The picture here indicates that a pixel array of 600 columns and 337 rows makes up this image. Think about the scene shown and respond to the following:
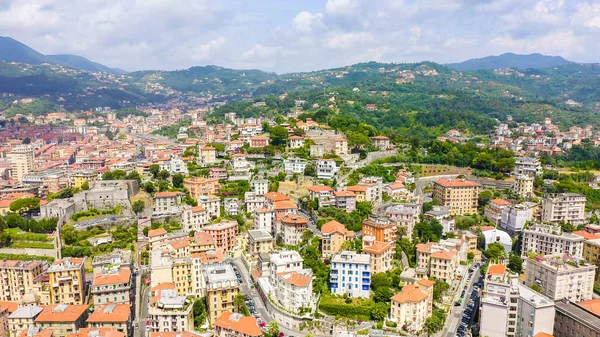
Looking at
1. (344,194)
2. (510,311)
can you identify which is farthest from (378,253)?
(344,194)

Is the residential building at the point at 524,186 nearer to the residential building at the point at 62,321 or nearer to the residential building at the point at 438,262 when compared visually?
the residential building at the point at 438,262

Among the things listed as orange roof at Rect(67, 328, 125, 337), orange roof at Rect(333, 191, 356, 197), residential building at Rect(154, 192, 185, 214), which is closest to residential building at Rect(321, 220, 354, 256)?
orange roof at Rect(333, 191, 356, 197)

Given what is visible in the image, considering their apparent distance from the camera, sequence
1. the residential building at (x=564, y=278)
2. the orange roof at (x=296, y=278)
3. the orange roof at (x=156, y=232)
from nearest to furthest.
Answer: the orange roof at (x=296, y=278)
the residential building at (x=564, y=278)
the orange roof at (x=156, y=232)

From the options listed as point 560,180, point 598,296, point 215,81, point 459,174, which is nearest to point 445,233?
point 598,296

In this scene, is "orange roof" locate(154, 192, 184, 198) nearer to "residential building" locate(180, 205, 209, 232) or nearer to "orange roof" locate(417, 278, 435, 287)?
"residential building" locate(180, 205, 209, 232)

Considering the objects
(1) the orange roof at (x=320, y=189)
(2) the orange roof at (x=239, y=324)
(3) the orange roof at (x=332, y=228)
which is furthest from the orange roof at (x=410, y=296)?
(1) the orange roof at (x=320, y=189)

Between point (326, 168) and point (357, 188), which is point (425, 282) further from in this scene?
point (326, 168)
